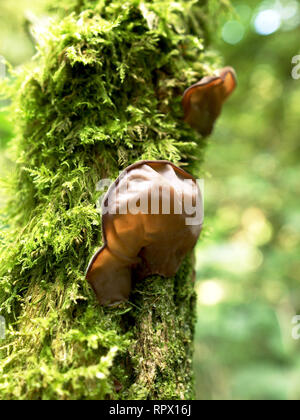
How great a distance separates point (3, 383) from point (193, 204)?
35.1 inches

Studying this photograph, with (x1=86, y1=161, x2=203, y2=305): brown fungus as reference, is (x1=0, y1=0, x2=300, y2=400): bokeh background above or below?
above

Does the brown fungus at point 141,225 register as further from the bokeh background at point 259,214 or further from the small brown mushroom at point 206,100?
the bokeh background at point 259,214

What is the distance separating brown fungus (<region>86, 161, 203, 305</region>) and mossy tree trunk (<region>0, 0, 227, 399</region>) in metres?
0.08

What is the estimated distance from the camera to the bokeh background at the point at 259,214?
5.19 meters

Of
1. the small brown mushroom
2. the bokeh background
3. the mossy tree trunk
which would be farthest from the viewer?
the bokeh background

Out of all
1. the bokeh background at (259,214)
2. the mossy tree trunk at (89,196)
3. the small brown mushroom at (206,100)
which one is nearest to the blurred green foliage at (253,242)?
the bokeh background at (259,214)

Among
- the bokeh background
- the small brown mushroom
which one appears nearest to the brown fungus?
the small brown mushroom

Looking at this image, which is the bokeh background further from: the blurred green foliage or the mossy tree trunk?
the mossy tree trunk

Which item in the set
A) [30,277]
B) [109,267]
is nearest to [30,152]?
[30,277]

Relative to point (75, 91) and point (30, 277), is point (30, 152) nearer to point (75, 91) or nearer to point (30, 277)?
point (75, 91)

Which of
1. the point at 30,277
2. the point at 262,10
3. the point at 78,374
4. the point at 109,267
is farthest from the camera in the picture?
the point at 262,10

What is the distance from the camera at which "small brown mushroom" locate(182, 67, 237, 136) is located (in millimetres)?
1648

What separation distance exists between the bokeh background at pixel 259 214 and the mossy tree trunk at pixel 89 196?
11.0ft

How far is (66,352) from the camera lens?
1118 millimetres
